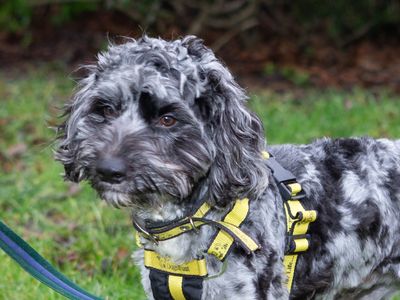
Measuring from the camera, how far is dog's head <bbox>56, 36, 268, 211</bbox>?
3459 millimetres

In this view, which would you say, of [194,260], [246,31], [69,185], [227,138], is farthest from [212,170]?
[246,31]

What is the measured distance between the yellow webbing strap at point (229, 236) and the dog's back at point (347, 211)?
0.39 m

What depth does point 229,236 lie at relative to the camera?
3.65 m

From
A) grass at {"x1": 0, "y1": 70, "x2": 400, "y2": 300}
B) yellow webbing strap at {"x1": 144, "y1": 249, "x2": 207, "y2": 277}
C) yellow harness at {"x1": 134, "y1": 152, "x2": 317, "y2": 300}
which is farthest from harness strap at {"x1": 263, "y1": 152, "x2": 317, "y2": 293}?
grass at {"x1": 0, "y1": 70, "x2": 400, "y2": 300}

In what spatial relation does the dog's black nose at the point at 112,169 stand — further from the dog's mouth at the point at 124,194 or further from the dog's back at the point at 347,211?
the dog's back at the point at 347,211

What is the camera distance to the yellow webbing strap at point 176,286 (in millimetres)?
3676

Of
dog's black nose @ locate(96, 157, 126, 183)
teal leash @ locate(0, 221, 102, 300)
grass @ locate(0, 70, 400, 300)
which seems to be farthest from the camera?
grass @ locate(0, 70, 400, 300)

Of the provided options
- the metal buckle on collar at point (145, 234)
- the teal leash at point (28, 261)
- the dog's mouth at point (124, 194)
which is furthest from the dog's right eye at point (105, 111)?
the teal leash at point (28, 261)

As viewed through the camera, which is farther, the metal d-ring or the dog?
the metal d-ring

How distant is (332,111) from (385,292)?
4.64 meters

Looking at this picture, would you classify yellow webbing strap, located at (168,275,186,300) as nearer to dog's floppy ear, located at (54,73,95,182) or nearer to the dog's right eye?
dog's floppy ear, located at (54,73,95,182)

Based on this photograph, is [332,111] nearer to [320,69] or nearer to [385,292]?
[320,69]

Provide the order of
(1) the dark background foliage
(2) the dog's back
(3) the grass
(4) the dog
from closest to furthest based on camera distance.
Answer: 1. (4) the dog
2. (2) the dog's back
3. (3) the grass
4. (1) the dark background foliage

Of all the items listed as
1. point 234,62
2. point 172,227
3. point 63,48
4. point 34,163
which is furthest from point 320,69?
point 172,227
